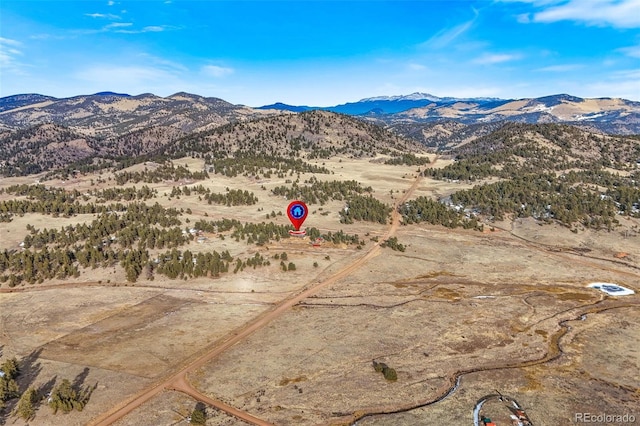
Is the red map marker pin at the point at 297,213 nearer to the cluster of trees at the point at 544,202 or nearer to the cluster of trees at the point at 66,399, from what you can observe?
the cluster of trees at the point at 66,399

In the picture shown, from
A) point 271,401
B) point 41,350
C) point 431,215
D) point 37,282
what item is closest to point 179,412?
point 271,401

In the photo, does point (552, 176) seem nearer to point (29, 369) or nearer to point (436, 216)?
point (436, 216)

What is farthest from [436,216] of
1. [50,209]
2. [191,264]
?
[50,209]

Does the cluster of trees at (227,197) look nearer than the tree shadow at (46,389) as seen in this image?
No

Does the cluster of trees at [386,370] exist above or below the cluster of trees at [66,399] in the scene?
below

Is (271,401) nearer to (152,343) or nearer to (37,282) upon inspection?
(152,343)

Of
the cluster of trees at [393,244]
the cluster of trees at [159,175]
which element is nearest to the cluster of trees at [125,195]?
the cluster of trees at [159,175]
